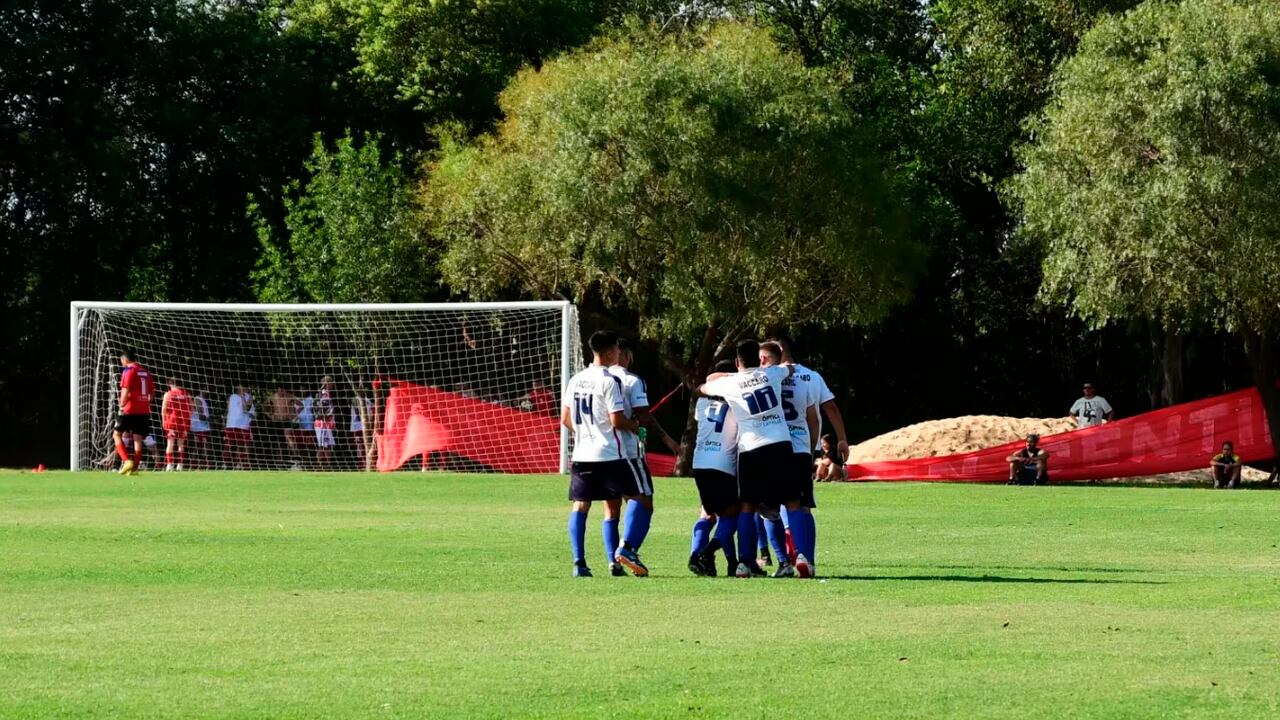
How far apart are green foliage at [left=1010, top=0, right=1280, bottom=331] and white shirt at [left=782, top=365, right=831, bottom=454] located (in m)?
19.9

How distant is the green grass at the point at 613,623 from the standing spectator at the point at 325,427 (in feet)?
51.1

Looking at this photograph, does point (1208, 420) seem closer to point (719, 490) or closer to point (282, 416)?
point (282, 416)

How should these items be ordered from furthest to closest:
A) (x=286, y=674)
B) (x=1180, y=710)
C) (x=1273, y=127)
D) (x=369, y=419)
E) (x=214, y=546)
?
1. (x=369, y=419)
2. (x=1273, y=127)
3. (x=214, y=546)
4. (x=286, y=674)
5. (x=1180, y=710)

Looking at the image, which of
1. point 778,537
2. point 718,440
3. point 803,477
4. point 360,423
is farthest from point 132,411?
point 803,477

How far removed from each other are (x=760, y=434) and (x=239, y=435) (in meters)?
24.8

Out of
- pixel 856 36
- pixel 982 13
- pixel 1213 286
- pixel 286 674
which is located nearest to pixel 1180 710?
pixel 286 674

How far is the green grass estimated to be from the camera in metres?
8.16

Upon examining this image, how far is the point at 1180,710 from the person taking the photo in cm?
781

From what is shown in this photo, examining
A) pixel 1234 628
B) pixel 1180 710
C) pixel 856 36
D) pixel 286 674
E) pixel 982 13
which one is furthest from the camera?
pixel 856 36

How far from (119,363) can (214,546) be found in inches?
863

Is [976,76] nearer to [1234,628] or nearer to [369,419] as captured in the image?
[369,419]

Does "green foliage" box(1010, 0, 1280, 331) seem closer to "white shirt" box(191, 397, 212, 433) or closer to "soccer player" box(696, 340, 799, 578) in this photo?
"white shirt" box(191, 397, 212, 433)

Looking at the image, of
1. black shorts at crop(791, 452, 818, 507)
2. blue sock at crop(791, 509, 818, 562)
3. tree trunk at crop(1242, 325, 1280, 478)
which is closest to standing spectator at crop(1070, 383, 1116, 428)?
tree trunk at crop(1242, 325, 1280, 478)

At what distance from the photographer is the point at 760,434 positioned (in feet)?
46.6
